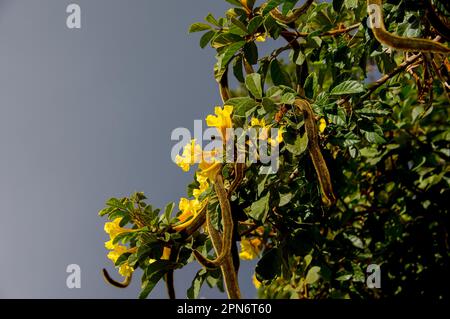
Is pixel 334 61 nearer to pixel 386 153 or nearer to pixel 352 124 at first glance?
pixel 352 124

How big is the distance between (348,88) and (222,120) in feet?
1.37

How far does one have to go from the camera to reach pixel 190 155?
52.8 inches

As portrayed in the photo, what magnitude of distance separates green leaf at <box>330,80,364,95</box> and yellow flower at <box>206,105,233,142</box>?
36 centimetres

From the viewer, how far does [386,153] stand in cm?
234

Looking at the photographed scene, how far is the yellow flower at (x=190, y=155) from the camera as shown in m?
1.33

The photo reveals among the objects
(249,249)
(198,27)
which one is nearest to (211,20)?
(198,27)

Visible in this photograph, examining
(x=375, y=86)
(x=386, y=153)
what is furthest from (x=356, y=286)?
(x=375, y=86)

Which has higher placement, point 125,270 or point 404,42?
point 404,42

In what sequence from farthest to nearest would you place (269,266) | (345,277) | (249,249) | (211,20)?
1. (249,249)
2. (345,277)
3. (211,20)
4. (269,266)

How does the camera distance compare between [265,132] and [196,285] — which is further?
[196,285]

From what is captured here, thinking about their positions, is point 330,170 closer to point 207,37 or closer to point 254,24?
point 254,24

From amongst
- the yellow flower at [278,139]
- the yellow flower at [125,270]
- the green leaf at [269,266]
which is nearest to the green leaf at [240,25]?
the yellow flower at [278,139]

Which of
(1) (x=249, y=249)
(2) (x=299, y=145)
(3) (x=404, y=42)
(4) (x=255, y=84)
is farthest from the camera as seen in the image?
(1) (x=249, y=249)
